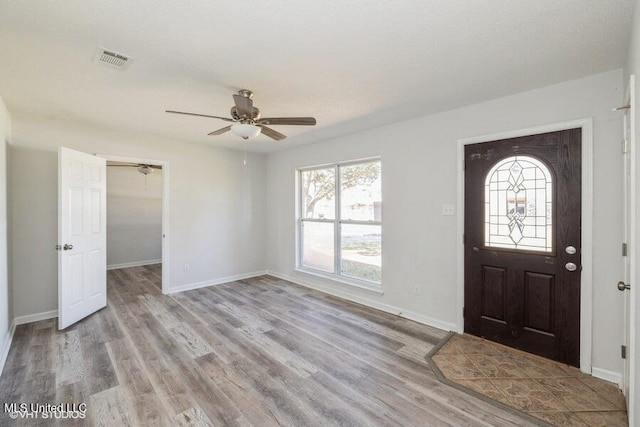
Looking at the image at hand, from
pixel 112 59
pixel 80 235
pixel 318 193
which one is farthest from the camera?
pixel 318 193

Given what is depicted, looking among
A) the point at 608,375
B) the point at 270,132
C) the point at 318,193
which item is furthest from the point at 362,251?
the point at 608,375

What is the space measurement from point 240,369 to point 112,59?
105 inches

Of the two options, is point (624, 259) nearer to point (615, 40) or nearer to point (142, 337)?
point (615, 40)

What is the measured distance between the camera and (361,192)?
14.1 feet

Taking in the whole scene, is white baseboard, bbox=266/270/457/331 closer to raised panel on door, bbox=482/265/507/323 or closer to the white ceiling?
raised panel on door, bbox=482/265/507/323

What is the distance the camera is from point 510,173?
2.80 metres

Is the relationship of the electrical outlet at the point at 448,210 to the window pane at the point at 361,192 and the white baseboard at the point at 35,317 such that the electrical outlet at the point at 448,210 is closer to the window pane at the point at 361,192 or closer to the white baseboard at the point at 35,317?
the window pane at the point at 361,192

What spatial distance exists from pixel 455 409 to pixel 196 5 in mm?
3011

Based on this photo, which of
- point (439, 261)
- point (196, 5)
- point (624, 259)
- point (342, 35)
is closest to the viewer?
point (196, 5)

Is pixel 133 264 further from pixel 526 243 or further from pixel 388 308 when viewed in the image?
pixel 526 243

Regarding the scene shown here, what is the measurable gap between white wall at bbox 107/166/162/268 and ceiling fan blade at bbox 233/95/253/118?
18.8ft

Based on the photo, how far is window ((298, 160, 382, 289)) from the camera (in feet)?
13.5

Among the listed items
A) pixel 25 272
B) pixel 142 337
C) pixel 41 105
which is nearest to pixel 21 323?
pixel 25 272

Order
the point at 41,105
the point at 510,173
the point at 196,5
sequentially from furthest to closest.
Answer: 1. the point at 41,105
2. the point at 510,173
3. the point at 196,5
